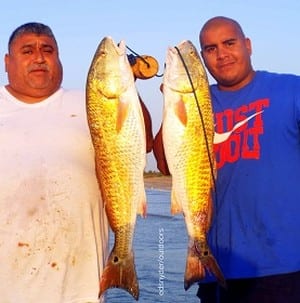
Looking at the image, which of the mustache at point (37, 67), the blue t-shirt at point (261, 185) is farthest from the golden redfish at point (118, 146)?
the blue t-shirt at point (261, 185)

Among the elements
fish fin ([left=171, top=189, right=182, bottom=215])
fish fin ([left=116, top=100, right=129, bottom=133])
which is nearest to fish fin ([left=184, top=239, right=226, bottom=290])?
fish fin ([left=171, top=189, right=182, bottom=215])

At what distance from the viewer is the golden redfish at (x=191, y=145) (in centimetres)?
381

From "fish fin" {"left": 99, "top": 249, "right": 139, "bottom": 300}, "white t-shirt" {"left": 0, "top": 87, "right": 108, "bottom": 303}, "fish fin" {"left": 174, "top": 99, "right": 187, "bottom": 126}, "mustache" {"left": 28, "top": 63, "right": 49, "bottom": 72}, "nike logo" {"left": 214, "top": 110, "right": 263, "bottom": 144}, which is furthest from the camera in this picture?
"nike logo" {"left": 214, "top": 110, "right": 263, "bottom": 144}

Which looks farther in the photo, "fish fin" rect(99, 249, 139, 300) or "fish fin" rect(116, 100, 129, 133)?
"fish fin" rect(99, 249, 139, 300)

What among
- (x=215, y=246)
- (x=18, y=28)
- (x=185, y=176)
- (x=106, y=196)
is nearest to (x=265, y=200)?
(x=215, y=246)

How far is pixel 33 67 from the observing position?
14.9 feet

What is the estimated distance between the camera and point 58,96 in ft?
15.4

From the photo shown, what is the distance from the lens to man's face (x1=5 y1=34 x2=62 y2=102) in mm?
4551

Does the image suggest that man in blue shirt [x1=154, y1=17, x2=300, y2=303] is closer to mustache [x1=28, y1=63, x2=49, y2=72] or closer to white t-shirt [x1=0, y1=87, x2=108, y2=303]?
white t-shirt [x1=0, y1=87, x2=108, y2=303]

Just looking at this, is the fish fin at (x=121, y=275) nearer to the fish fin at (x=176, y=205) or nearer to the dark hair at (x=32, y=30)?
the fish fin at (x=176, y=205)

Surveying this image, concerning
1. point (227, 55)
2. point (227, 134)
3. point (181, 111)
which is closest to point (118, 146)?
point (181, 111)

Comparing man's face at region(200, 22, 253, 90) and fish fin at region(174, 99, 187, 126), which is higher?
man's face at region(200, 22, 253, 90)

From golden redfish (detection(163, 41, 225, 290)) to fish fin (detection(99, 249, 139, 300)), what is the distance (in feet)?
1.04

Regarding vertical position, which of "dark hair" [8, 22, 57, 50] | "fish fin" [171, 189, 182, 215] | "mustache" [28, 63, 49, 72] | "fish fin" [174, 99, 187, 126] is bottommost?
"fish fin" [171, 189, 182, 215]
